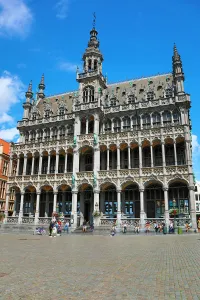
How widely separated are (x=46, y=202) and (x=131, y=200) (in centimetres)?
1576

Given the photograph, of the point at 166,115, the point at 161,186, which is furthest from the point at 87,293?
the point at 166,115

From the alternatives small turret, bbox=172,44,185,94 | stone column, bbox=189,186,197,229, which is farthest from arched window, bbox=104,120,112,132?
stone column, bbox=189,186,197,229

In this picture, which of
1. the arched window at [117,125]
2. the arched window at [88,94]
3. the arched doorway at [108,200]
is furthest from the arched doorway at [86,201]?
the arched window at [88,94]

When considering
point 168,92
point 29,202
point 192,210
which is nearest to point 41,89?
point 29,202

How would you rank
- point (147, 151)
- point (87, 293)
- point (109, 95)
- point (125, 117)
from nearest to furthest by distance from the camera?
point (87, 293) < point (147, 151) < point (125, 117) < point (109, 95)

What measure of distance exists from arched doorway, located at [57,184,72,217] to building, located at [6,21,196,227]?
17 cm

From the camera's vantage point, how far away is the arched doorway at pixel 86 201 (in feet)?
134

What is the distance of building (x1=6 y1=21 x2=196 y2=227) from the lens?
3603 cm

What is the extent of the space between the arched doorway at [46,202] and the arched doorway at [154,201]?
17208mm

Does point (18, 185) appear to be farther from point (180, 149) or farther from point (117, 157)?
point (180, 149)

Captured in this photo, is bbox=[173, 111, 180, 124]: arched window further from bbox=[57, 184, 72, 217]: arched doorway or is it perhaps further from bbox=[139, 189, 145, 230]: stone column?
bbox=[57, 184, 72, 217]: arched doorway

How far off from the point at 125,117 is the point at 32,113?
818 inches

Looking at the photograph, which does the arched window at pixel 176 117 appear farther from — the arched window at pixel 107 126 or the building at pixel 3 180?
the building at pixel 3 180

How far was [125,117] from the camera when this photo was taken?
4309 cm
